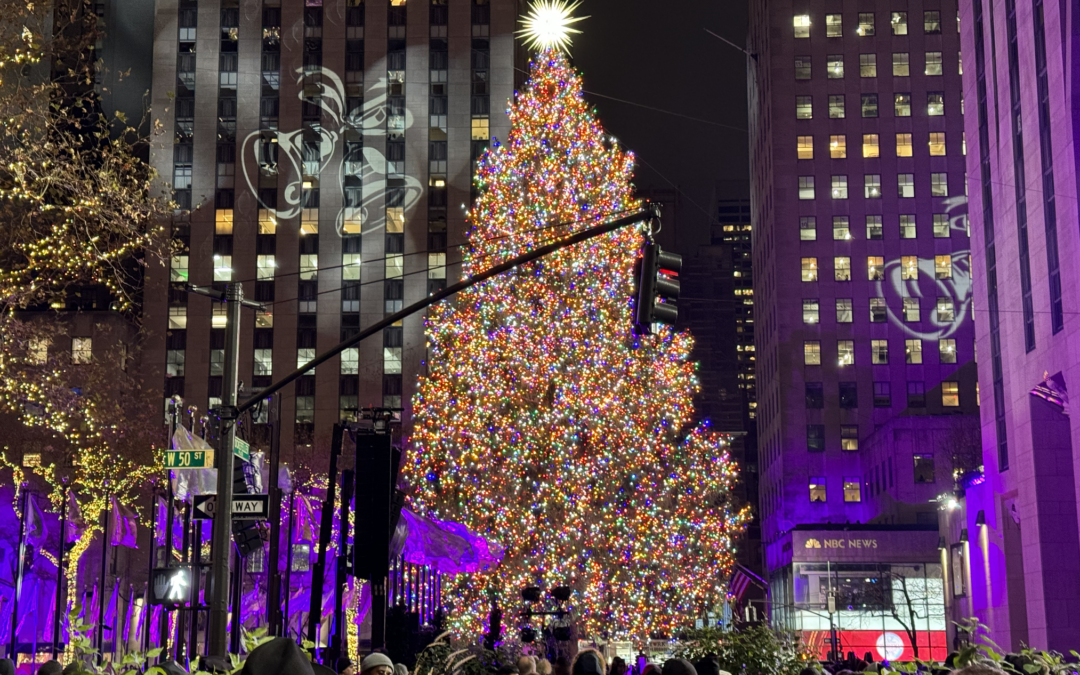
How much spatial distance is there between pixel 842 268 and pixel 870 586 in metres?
31.7

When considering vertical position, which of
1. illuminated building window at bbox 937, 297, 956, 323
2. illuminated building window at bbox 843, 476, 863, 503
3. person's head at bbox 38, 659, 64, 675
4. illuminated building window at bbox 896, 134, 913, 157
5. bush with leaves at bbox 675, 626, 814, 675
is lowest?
bush with leaves at bbox 675, 626, 814, 675

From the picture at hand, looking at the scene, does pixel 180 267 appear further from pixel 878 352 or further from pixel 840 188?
pixel 878 352

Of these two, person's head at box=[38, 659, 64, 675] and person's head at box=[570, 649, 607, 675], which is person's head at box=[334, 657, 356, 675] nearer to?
person's head at box=[570, 649, 607, 675]

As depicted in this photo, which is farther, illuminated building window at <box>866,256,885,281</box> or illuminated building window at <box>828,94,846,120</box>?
illuminated building window at <box>828,94,846,120</box>

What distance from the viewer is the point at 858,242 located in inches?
4222

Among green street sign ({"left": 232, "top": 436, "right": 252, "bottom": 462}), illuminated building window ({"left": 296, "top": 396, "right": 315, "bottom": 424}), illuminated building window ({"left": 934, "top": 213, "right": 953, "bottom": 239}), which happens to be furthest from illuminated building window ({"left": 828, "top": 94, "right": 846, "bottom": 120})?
green street sign ({"left": 232, "top": 436, "right": 252, "bottom": 462})

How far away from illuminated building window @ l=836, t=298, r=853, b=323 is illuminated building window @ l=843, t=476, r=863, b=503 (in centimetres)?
1365

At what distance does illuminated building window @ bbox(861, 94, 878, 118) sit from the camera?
356ft

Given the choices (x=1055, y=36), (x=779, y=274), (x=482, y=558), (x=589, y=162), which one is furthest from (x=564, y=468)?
(x=779, y=274)

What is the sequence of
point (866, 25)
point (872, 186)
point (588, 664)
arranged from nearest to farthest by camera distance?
point (588, 664) → point (872, 186) → point (866, 25)

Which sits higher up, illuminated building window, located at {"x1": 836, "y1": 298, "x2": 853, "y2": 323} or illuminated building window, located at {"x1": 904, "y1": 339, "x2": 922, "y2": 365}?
illuminated building window, located at {"x1": 836, "y1": 298, "x2": 853, "y2": 323}

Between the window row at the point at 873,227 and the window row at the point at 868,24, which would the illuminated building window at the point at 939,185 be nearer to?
the window row at the point at 873,227

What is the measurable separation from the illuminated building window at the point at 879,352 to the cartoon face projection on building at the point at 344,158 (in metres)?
41.3

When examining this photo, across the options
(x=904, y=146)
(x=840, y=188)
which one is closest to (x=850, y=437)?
(x=840, y=188)
